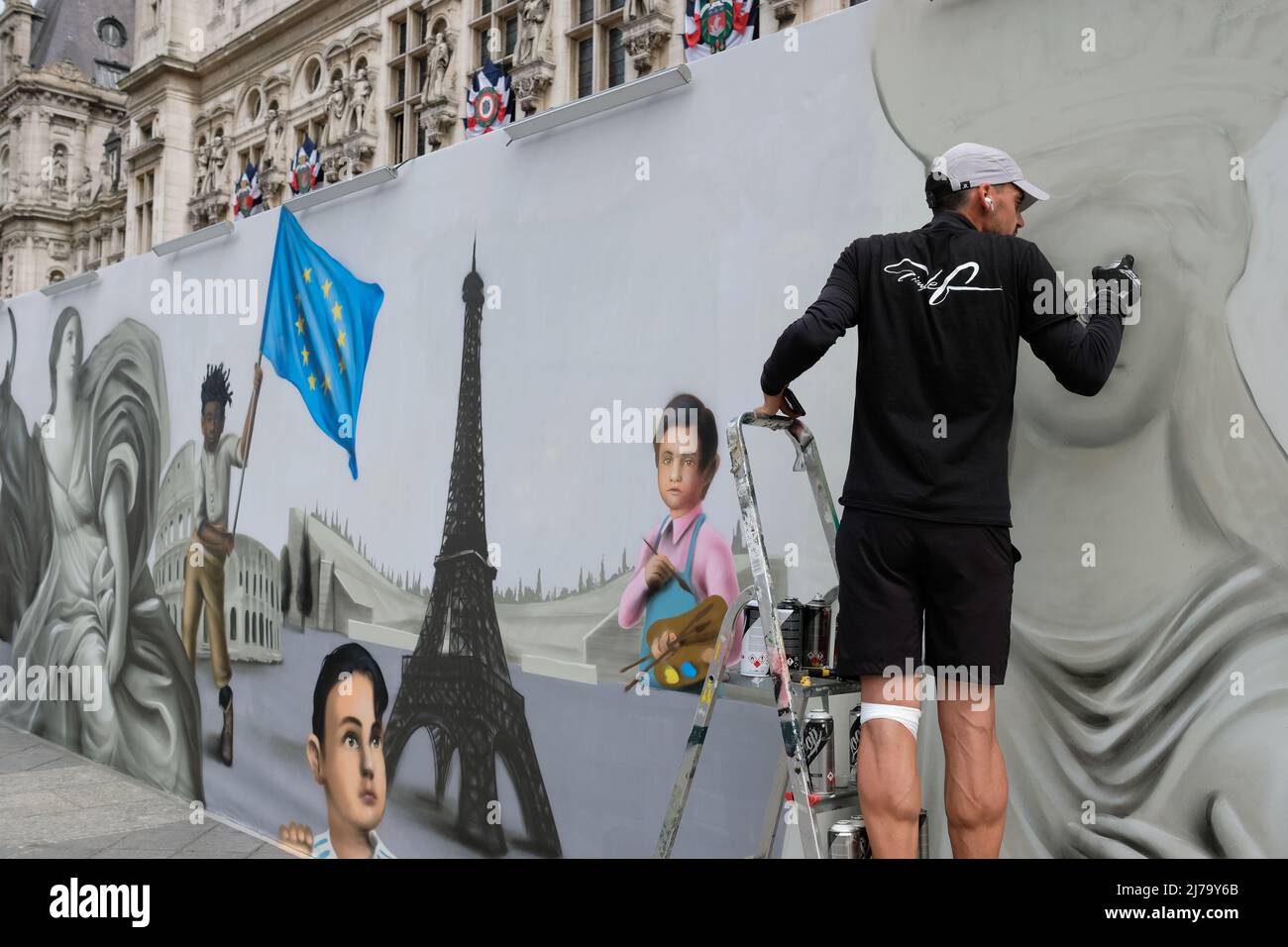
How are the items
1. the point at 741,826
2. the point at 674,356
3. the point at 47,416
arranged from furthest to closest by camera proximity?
1. the point at 47,416
2. the point at 674,356
3. the point at 741,826

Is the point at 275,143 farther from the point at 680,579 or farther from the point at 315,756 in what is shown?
the point at 680,579

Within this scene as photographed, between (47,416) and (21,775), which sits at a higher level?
(47,416)

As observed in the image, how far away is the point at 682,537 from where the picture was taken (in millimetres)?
3414

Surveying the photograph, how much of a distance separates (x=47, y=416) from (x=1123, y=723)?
24.5 feet

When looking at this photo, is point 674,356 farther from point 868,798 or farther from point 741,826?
point 868,798

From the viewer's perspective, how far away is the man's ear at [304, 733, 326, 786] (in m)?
4.86

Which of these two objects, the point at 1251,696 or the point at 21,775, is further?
the point at 21,775

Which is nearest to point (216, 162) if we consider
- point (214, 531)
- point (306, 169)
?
point (306, 169)

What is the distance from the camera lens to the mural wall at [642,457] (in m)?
2.36

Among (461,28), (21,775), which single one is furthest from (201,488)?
(461,28)

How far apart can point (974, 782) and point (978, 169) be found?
1.20 m

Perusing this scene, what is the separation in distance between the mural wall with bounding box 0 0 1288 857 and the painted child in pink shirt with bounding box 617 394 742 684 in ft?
0.07

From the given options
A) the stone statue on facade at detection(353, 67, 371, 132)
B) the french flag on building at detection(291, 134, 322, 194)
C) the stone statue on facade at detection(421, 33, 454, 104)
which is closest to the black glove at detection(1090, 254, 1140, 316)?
→ the french flag on building at detection(291, 134, 322, 194)
